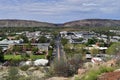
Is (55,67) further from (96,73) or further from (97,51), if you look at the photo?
(97,51)

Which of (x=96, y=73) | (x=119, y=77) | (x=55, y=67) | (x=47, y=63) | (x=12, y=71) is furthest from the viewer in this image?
(x=47, y=63)

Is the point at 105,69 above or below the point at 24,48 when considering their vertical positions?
above

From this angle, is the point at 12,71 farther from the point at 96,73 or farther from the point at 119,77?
the point at 119,77

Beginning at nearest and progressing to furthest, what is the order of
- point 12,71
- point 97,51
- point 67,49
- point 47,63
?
point 12,71 < point 47,63 < point 97,51 < point 67,49

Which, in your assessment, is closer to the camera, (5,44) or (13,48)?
(13,48)

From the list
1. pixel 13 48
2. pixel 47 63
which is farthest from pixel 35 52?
pixel 47 63

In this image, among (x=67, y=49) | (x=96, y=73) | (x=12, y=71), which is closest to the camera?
(x=96, y=73)

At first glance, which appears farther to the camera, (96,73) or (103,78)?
(96,73)

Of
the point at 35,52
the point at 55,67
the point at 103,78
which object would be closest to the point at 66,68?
the point at 55,67

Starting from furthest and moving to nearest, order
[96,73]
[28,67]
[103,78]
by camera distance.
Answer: [28,67] < [96,73] < [103,78]
